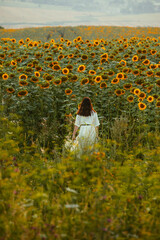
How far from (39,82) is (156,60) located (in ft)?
16.8

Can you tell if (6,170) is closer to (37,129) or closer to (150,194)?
(150,194)

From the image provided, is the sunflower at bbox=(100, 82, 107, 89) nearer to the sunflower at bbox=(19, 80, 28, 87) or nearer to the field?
the field

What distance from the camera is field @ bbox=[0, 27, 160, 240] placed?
2.19 m

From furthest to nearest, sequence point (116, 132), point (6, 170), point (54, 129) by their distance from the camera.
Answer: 1. point (54, 129)
2. point (116, 132)
3. point (6, 170)

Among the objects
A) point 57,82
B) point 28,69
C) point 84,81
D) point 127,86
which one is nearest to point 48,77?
point 57,82

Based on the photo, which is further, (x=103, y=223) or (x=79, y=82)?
(x=79, y=82)

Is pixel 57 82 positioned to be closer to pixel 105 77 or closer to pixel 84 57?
pixel 105 77

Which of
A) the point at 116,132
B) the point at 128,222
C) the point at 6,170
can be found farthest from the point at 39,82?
the point at 128,222

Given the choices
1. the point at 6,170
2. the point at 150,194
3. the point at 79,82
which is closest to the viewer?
the point at 6,170

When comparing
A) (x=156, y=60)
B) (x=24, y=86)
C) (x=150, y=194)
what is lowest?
(x=150, y=194)

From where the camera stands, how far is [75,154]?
3.07 meters

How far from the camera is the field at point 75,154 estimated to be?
2188 mm

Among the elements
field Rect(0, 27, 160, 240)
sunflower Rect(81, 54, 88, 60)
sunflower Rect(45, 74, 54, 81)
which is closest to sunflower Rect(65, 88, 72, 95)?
field Rect(0, 27, 160, 240)

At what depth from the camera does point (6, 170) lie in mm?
2590
